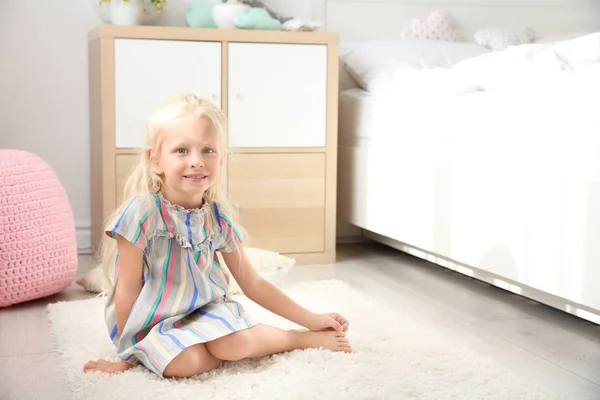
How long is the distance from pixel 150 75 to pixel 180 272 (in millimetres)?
1130

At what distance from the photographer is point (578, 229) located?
5.30ft

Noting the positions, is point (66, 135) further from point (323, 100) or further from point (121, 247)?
point (121, 247)

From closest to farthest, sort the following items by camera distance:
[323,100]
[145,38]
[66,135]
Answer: [145,38] → [323,100] → [66,135]

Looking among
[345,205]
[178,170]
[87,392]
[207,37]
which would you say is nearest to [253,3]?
[207,37]

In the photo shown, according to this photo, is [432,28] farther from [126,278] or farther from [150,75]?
[126,278]

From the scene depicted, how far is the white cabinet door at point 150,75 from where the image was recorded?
Answer: 238 cm

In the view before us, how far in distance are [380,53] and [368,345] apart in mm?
1410

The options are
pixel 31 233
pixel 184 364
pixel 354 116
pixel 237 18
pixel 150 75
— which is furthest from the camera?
pixel 354 116

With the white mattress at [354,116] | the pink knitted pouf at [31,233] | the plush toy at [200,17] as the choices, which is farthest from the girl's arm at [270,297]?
the plush toy at [200,17]

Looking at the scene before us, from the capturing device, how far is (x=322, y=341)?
4.90 ft

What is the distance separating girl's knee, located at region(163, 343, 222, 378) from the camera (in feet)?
4.40

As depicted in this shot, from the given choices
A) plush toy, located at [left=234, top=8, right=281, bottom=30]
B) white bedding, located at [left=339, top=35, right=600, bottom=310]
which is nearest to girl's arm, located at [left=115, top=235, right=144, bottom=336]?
white bedding, located at [left=339, top=35, right=600, bottom=310]

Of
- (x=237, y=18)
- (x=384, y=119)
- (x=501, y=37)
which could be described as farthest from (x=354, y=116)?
(x=501, y=37)

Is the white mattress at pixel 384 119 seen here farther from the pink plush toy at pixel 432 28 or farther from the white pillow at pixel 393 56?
the pink plush toy at pixel 432 28
